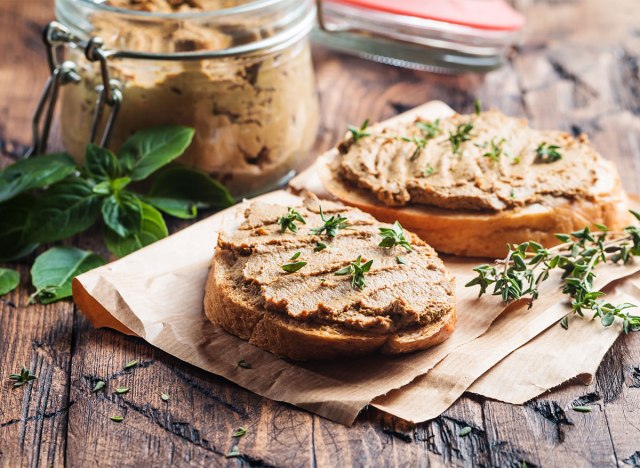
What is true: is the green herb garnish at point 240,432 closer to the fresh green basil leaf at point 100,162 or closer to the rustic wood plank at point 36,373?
the rustic wood plank at point 36,373

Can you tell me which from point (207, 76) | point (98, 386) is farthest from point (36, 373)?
point (207, 76)

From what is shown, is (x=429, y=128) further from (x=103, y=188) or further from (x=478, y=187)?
(x=103, y=188)

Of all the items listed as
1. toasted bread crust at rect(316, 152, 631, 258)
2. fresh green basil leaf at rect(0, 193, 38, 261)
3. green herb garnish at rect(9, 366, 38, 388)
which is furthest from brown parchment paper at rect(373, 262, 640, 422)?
fresh green basil leaf at rect(0, 193, 38, 261)

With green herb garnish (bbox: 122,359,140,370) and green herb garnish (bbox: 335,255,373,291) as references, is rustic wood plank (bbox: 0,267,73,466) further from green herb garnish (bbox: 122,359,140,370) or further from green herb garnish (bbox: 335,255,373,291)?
green herb garnish (bbox: 335,255,373,291)

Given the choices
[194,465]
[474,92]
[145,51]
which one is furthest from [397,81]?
[194,465]

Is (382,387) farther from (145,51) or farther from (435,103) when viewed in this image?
(435,103)
